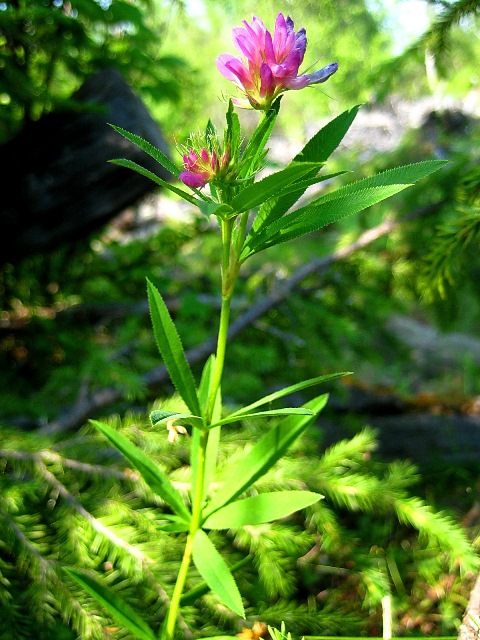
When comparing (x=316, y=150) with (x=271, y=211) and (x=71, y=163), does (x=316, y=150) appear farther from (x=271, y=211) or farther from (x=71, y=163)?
(x=71, y=163)

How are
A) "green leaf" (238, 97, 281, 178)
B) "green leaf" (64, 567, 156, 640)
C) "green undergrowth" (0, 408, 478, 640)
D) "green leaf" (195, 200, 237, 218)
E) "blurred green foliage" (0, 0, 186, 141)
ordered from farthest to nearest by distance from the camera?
"blurred green foliage" (0, 0, 186, 141)
"green undergrowth" (0, 408, 478, 640)
"green leaf" (64, 567, 156, 640)
"green leaf" (238, 97, 281, 178)
"green leaf" (195, 200, 237, 218)

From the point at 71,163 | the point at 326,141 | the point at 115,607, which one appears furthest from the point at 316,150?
the point at 71,163

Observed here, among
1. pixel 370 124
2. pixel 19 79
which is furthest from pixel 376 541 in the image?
pixel 370 124

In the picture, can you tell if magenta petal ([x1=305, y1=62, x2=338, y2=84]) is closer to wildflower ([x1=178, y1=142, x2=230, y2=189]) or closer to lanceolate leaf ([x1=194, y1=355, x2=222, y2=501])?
wildflower ([x1=178, y1=142, x2=230, y2=189])

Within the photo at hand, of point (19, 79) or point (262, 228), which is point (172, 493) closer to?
point (262, 228)

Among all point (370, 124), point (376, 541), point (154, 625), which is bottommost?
point (376, 541)

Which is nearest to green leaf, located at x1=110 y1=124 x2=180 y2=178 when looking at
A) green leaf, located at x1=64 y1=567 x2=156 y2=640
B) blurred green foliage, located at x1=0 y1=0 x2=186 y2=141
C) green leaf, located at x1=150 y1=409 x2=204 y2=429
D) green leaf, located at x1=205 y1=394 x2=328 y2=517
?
green leaf, located at x1=150 y1=409 x2=204 y2=429
